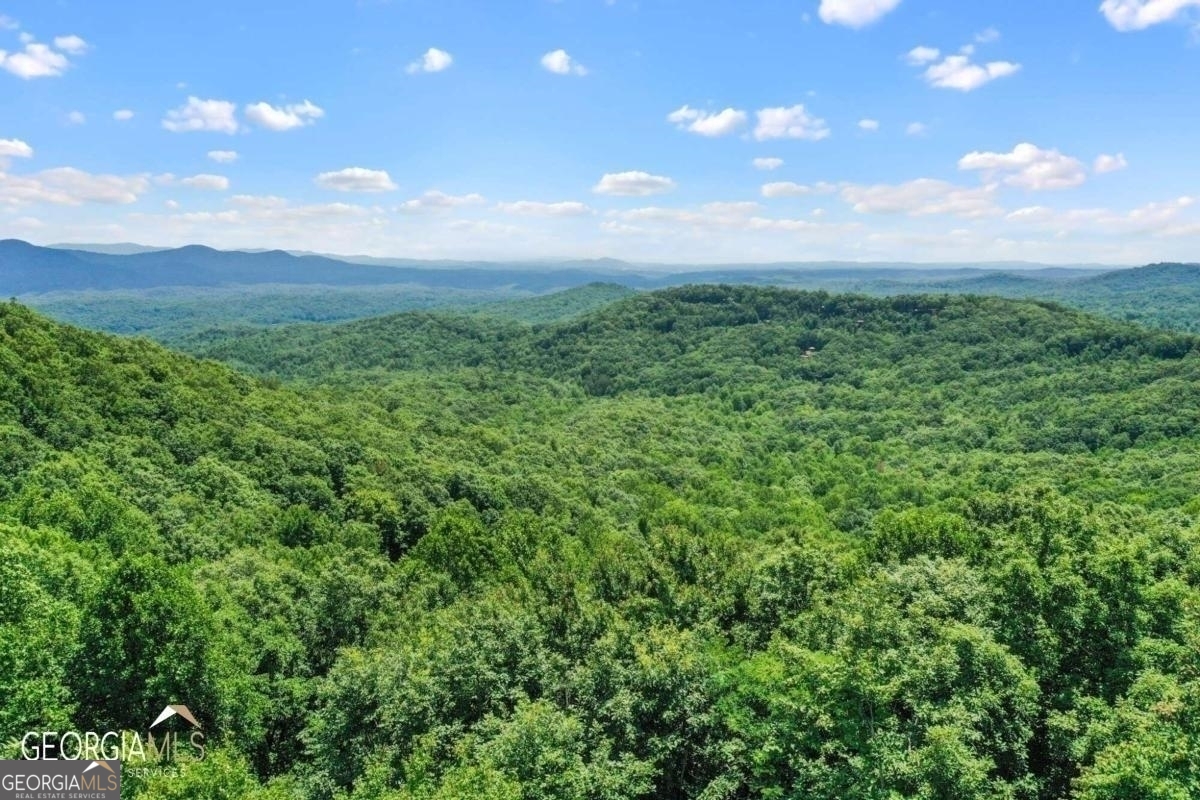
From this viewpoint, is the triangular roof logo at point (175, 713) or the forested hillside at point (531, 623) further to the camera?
the triangular roof logo at point (175, 713)

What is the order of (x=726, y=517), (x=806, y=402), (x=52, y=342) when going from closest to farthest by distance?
(x=52, y=342) < (x=726, y=517) < (x=806, y=402)

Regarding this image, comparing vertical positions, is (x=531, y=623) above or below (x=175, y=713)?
above

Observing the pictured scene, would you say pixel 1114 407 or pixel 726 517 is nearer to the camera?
pixel 726 517

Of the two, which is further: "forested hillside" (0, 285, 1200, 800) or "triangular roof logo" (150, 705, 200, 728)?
"triangular roof logo" (150, 705, 200, 728)

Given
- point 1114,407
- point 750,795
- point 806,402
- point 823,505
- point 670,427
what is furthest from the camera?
point 806,402

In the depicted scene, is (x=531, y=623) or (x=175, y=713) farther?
(x=531, y=623)

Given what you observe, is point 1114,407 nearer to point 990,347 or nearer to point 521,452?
point 990,347

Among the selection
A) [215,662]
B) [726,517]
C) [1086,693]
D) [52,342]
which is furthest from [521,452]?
[1086,693]

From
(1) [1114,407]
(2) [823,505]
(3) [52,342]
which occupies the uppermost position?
(3) [52,342]
